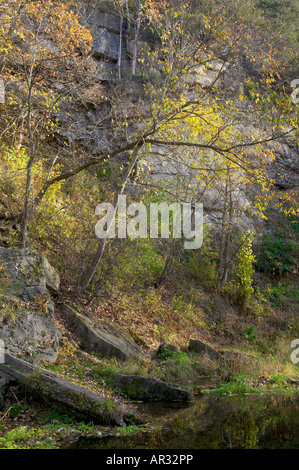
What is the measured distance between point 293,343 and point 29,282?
411 inches

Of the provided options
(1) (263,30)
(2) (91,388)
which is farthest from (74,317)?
(1) (263,30)

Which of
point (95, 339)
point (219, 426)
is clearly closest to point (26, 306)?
point (95, 339)

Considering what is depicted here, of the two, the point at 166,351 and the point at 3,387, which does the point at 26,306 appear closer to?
the point at 3,387

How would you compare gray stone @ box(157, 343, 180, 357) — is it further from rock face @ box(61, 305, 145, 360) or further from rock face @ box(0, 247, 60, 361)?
rock face @ box(0, 247, 60, 361)

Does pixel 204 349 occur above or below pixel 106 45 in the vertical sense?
below

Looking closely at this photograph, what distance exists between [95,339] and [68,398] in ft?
10.8

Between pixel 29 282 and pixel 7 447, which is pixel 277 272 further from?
pixel 7 447

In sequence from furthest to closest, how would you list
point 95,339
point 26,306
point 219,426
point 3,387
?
point 95,339
point 26,306
point 219,426
point 3,387

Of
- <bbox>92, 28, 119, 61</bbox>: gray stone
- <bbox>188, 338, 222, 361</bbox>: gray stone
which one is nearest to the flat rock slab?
<bbox>188, 338, 222, 361</bbox>: gray stone

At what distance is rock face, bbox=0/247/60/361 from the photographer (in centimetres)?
711

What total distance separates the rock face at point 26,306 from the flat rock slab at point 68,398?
113 cm

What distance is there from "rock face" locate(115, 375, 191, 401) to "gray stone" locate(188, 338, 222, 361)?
3.46 meters

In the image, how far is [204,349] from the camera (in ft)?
36.6

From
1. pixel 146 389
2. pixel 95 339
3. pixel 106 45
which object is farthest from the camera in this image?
pixel 106 45
